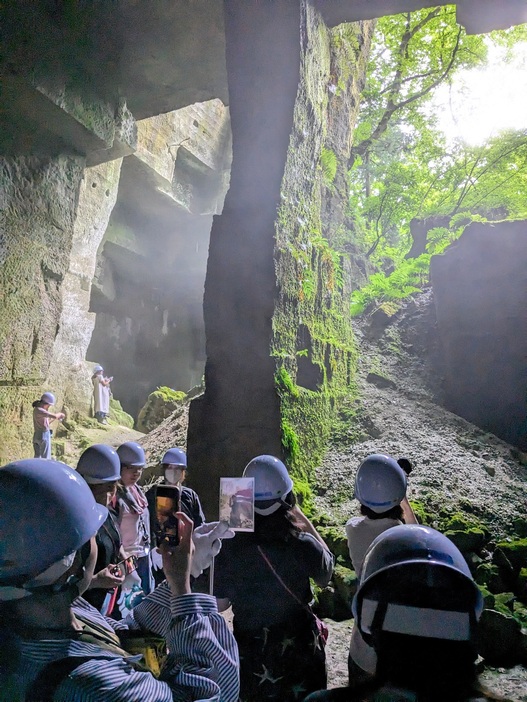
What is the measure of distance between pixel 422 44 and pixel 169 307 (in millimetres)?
16125

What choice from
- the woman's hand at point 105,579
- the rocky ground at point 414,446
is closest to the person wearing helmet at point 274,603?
the woman's hand at point 105,579

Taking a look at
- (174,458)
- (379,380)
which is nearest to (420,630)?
(174,458)

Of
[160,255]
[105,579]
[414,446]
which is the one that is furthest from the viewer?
[160,255]

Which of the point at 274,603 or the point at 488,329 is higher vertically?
the point at 488,329

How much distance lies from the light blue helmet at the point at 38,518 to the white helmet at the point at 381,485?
1591 mm

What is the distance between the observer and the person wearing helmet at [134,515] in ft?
9.93

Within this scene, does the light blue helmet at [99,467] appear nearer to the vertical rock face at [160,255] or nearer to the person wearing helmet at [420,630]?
the person wearing helmet at [420,630]

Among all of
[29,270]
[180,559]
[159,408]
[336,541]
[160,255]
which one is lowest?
[336,541]

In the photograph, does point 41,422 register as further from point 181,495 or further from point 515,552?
point 515,552

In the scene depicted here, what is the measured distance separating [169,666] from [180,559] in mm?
282

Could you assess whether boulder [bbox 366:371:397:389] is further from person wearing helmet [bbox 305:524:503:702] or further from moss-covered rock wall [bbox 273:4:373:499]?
person wearing helmet [bbox 305:524:503:702]

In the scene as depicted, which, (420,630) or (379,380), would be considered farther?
(379,380)

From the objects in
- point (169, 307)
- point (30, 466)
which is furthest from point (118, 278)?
point (30, 466)

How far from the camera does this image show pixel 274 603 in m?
1.97
